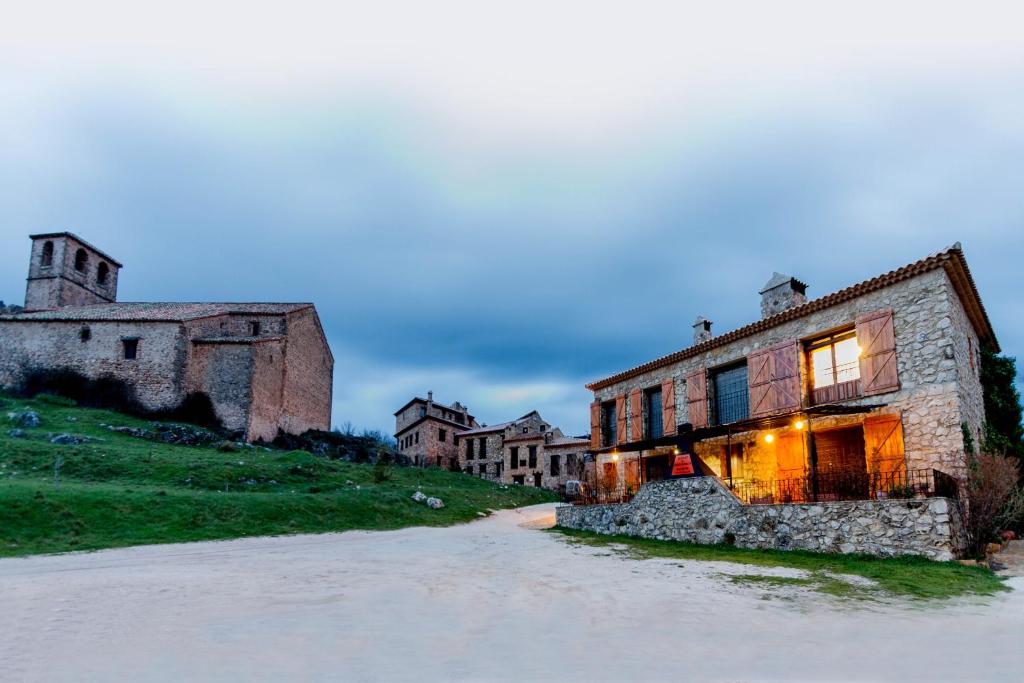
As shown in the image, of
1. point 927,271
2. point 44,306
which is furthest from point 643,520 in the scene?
point 44,306

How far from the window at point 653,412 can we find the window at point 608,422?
251 cm


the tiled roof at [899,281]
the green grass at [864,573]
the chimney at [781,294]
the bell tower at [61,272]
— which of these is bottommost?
the green grass at [864,573]

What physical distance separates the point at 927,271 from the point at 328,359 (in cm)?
4158

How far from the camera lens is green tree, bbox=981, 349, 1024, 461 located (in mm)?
18062

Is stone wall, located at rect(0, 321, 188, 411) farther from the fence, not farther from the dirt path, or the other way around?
the fence

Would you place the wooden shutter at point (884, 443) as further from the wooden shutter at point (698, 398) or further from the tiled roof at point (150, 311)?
the tiled roof at point (150, 311)

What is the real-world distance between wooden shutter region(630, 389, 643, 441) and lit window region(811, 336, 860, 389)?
27.0ft

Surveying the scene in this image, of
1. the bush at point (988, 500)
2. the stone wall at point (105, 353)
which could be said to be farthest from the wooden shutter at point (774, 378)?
the stone wall at point (105, 353)

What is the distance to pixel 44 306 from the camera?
151 ft

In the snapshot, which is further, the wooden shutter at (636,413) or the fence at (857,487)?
the wooden shutter at (636,413)

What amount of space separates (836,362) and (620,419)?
10.5 metres

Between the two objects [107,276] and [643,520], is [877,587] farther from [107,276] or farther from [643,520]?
[107,276]

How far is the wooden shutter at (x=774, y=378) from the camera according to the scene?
19.7 meters

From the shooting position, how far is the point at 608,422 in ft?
96.5
